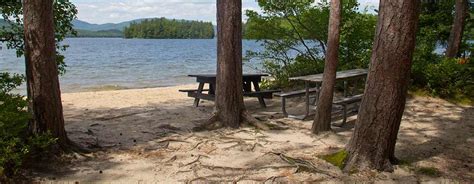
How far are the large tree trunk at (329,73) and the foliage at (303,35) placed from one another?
15.2 feet

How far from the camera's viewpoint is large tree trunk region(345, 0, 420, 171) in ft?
14.5

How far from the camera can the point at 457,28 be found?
435 inches

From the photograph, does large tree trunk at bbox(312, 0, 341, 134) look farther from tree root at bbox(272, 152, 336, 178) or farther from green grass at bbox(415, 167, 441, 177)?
green grass at bbox(415, 167, 441, 177)

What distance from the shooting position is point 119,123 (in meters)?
7.74

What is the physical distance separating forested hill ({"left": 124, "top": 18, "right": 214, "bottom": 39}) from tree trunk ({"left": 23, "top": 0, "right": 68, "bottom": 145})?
130 m

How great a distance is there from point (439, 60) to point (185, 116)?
7.34 meters

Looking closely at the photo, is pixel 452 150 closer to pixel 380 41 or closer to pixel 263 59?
pixel 380 41

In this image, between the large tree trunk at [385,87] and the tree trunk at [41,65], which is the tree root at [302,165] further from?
the tree trunk at [41,65]

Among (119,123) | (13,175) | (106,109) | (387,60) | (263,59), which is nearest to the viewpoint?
(13,175)

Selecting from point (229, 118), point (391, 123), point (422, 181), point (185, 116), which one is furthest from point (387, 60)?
point (185, 116)

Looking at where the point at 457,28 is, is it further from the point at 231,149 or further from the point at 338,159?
the point at 231,149

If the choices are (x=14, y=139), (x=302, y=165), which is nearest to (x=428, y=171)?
(x=302, y=165)

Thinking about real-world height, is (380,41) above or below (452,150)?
above

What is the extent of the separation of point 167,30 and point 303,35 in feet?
407
